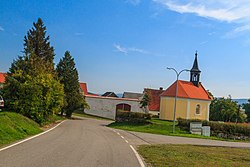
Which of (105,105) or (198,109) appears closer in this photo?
(198,109)

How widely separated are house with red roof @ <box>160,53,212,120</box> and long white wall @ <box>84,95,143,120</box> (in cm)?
1227

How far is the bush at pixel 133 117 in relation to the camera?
4553cm

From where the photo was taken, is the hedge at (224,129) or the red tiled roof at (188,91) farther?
the red tiled roof at (188,91)

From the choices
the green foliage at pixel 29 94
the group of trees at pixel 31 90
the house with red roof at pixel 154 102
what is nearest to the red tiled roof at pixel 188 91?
the house with red roof at pixel 154 102

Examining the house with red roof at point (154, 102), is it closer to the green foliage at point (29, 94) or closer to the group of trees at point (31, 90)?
the group of trees at point (31, 90)

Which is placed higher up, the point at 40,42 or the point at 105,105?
the point at 40,42

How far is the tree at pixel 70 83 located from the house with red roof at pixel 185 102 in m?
14.6

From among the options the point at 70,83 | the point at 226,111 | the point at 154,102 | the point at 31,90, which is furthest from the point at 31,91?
the point at 226,111

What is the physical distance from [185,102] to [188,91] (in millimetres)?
2700

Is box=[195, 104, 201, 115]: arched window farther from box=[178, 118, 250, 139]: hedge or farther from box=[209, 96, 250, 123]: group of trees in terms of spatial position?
box=[209, 96, 250, 123]: group of trees

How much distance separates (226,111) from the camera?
74.9 metres

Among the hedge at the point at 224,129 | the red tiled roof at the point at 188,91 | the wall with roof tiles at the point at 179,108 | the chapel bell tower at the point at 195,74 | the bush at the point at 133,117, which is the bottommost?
the hedge at the point at 224,129

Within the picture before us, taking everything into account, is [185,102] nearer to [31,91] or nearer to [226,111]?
[226,111]

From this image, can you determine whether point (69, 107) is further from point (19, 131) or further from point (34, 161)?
point (34, 161)
